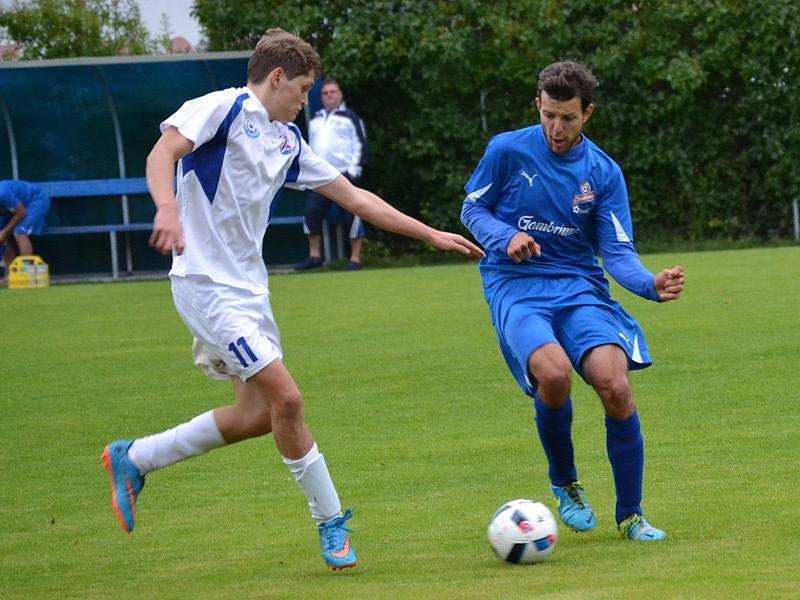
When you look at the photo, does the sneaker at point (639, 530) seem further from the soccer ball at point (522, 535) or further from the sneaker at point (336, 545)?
the sneaker at point (336, 545)

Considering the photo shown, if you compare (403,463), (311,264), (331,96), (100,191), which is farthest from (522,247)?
(100,191)

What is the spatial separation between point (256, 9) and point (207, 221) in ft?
52.1

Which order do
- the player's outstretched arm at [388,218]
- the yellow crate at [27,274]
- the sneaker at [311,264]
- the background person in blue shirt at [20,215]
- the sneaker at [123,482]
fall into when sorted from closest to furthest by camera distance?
the sneaker at [123,482] → the player's outstretched arm at [388,218] → the yellow crate at [27,274] → the background person in blue shirt at [20,215] → the sneaker at [311,264]

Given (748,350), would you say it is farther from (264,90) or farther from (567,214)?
(264,90)

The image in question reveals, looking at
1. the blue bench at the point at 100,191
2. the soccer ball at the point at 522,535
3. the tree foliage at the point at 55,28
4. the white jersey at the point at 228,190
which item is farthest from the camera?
the tree foliage at the point at 55,28

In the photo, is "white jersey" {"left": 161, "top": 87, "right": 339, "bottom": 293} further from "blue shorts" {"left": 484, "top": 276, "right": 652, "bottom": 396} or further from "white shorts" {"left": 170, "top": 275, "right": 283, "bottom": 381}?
"blue shorts" {"left": 484, "top": 276, "right": 652, "bottom": 396}

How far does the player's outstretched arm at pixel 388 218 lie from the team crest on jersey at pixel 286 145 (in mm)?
267

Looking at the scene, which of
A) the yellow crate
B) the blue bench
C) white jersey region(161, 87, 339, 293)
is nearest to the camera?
white jersey region(161, 87, 339, 293)

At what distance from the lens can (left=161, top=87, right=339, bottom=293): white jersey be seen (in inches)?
206


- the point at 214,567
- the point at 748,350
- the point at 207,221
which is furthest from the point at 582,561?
the point at 748,350

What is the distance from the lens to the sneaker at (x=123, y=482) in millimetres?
5473

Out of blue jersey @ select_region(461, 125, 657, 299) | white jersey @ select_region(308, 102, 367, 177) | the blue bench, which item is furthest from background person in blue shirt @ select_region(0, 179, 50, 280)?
blue jersey @ select_region(461, 125, 657, 299)

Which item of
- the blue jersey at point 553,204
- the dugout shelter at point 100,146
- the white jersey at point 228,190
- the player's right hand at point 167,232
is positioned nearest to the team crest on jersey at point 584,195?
the blue jersey at point 553,204

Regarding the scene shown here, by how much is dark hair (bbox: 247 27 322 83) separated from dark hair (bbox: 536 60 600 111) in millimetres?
914
